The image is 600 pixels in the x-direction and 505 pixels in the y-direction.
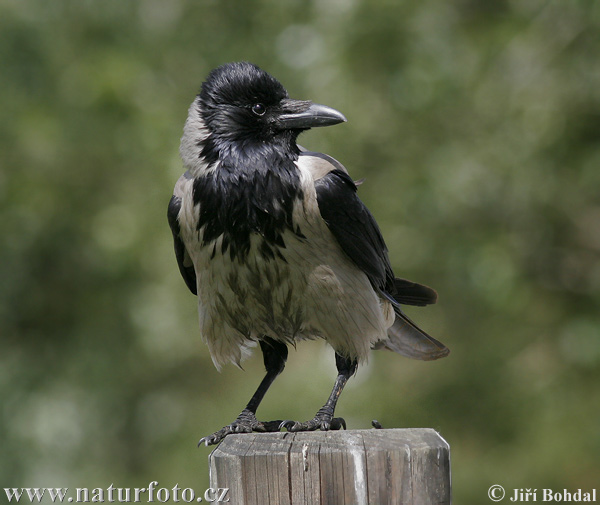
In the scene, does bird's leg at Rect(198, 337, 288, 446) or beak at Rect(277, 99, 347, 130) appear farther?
beak at Rect(277, 99, 347, 130)

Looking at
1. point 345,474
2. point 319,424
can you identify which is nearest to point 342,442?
point 345,474

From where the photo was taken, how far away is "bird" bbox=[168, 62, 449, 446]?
3.30 meters

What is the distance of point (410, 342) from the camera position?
404cm

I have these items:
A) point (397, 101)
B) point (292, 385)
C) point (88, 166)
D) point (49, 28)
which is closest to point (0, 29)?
point (49, 28)

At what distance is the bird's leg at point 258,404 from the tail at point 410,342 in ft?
1.49

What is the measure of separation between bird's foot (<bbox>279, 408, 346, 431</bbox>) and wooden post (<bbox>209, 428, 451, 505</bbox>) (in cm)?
72

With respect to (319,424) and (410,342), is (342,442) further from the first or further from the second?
(410,342)

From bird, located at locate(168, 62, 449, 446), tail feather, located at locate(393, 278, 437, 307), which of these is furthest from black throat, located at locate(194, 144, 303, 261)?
tail feather, located at locate(393, 278, 437, 307)

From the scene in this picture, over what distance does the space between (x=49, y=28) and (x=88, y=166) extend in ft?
4.47

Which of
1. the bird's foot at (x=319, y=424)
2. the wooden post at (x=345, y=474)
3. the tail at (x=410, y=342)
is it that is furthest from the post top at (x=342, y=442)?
the tail at (x=410, y=342)

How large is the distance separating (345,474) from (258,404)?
45.5 inches

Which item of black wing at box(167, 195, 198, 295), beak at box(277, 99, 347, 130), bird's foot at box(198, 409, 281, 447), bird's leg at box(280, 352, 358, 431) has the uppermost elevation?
beak at box(277, 99, 347, 130)

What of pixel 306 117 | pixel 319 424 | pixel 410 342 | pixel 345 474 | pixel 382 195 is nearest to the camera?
pixel 345 474

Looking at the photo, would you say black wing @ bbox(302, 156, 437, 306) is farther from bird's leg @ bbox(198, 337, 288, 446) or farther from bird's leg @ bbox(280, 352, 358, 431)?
bird's leg @ bbox(198, 337, 288, 446)
